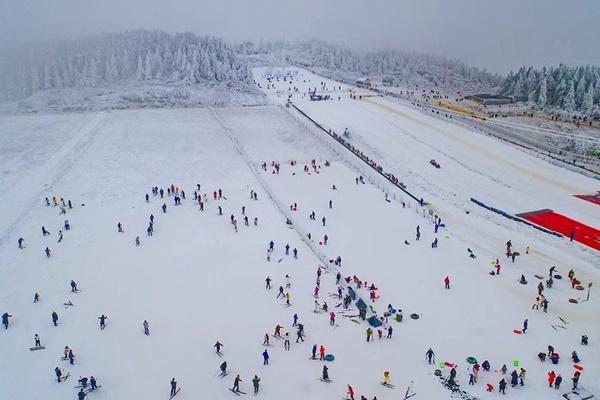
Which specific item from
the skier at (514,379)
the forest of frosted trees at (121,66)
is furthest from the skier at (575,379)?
the forest of frosted trees at (121,66)

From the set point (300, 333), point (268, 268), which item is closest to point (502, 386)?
point (300, 333)

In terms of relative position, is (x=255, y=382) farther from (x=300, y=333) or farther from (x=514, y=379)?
(x=514, y=379)

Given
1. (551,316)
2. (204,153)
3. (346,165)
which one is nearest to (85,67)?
(204,153)

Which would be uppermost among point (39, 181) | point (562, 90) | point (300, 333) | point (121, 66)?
point (562, 90)

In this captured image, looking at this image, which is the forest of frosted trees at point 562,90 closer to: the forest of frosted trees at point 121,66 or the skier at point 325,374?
the forest of frosted trees at point 121,66

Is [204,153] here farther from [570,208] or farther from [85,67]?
[85,67]

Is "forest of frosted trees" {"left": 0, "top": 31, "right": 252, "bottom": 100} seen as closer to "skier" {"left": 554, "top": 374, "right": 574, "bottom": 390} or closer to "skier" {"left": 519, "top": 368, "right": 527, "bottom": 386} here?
"skier" {"left": 519, "top": 368, "right": 527, "bottom": 386}
